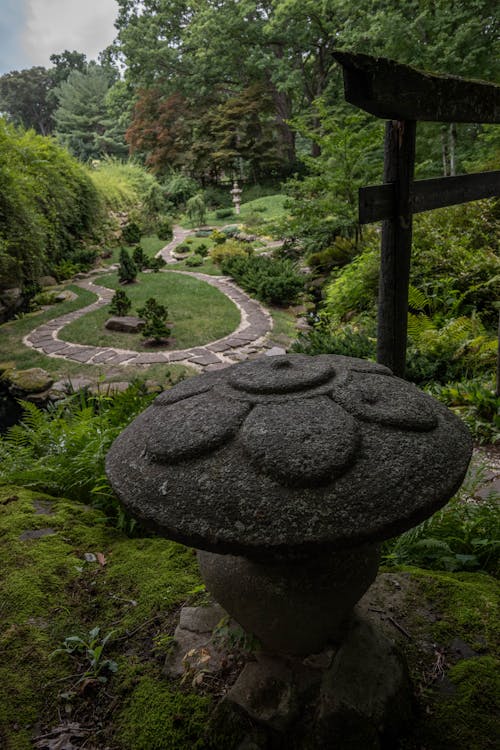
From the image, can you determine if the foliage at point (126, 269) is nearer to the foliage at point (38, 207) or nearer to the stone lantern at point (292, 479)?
the foliage at point (38, 207)

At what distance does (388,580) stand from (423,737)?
71cm

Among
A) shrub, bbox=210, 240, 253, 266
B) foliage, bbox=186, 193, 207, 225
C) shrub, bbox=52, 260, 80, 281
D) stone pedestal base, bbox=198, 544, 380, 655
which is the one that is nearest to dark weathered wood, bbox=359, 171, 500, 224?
stone pedestal base, bbox=198, 544, 380, 655

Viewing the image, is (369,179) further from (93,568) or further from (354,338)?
(93,568)

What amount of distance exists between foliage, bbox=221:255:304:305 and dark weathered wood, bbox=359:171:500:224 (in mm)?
6516

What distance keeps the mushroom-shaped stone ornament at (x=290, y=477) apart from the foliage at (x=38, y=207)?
28.9ft

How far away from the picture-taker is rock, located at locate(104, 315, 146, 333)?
8.52 meters

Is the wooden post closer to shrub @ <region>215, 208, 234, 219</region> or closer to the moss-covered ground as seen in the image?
the moss-covered ground

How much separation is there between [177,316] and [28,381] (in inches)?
133

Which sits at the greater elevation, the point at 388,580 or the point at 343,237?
the point at 343,237

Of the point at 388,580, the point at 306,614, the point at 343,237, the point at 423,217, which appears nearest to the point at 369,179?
the point at 343,237

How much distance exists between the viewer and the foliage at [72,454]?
322 centimetres

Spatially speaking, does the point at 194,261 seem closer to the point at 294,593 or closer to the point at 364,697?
the point at 294,593

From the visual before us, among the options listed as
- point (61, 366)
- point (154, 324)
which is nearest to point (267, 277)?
point (154, 324)

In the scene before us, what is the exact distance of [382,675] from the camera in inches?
63.1
